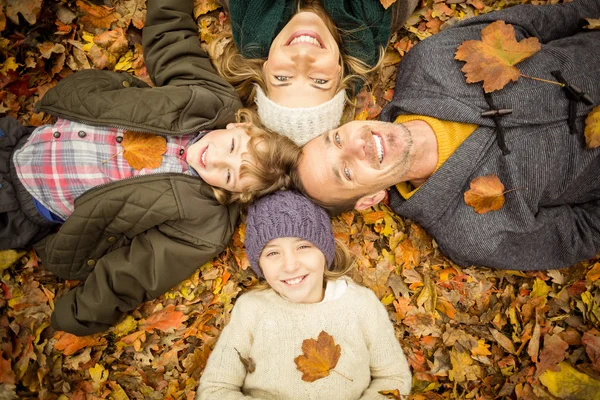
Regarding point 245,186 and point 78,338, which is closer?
point 245,186

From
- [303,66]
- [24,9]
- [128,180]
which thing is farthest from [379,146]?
[24,9]

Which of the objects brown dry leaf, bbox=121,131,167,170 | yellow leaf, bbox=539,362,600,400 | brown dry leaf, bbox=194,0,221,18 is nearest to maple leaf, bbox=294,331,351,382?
yellow leaf, bbox=539,362,600,400

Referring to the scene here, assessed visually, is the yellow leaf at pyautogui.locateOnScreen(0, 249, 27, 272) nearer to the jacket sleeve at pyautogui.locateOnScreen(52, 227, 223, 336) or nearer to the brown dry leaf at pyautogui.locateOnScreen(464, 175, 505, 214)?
the jacket sleeve at pyautogui.locateOnScreen(52, 227, 223, 336)

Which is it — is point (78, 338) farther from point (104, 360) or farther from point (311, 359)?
point (311, 359)

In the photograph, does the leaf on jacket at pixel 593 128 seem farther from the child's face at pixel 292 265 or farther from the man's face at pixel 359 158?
the child's face at pixel 292 265

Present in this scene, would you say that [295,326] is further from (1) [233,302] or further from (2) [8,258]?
(2) [8,258]

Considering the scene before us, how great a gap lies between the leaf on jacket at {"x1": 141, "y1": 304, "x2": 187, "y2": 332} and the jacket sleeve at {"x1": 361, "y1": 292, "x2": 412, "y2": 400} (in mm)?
1672

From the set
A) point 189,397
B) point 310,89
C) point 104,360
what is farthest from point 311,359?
point 310,89

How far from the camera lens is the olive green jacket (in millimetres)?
→ 3340

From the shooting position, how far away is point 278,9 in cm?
361

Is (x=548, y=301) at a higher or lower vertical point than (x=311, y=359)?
higher

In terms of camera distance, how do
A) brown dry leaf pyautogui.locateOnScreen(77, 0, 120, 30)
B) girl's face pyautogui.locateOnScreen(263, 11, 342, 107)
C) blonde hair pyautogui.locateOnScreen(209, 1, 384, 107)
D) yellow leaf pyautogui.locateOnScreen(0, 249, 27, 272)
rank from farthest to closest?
1. brown dry leaf pyautogui.locateOnScreen(77, 0, 120, 30)
2. blonde hair pyautogui.locateOnScreen(209, 1, 384, 107)
3. yellow leaf pyautogui.locateOnScreen(0, 249, 27, 272)
4. girl's face pyautogui.locateOnScreen(263, 11, 342, 107)

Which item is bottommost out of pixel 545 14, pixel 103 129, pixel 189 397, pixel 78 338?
pixel 189 397

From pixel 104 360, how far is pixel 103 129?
79.5 inches
